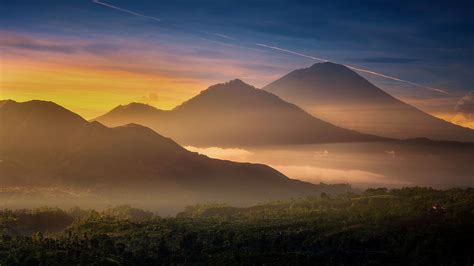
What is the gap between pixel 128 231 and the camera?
350 ft

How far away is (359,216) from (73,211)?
89215 mm

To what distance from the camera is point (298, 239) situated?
8762cm

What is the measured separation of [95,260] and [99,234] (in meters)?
23.9

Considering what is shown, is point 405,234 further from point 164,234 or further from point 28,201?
point 28,201

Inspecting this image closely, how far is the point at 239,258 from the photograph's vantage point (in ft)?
242

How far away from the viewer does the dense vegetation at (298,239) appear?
74.2m

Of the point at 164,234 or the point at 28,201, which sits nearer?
the point at 164,234

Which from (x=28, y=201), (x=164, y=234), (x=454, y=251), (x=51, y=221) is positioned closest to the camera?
(x=454, y=251)

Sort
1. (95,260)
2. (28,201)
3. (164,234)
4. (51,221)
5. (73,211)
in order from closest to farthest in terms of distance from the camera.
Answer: (95,260), (164,234), (51,221), (73,211), (28,201)

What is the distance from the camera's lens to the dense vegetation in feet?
243

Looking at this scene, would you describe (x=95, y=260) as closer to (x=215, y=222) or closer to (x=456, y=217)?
(x=215, y=222)

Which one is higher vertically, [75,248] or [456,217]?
[456,217]

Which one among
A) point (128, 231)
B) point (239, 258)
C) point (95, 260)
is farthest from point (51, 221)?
point (239, 258)

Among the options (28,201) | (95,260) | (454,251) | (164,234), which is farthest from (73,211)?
(454,251)
